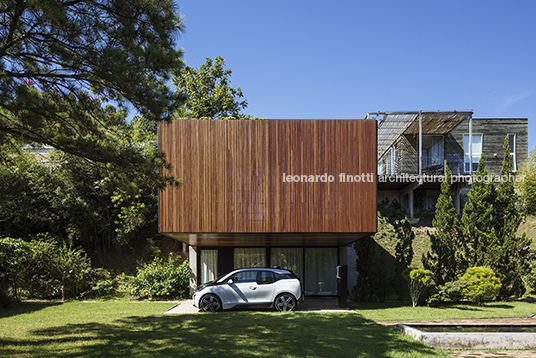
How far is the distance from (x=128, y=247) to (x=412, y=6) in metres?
15.2

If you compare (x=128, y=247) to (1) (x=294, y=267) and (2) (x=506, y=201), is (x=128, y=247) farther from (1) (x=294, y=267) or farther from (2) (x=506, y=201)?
(2) (x=506, y=201)

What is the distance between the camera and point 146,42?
679 cm

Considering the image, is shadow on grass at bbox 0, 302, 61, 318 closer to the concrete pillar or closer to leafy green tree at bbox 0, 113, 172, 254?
leafy green tree at bbox 0, 113, 172, 254

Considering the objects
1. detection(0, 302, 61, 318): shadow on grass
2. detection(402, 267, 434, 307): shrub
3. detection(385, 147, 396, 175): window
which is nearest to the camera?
detection(0, 302, 61, 318): shadow on grass

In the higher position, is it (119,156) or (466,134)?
(466,134)

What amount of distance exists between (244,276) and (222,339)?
4036mm

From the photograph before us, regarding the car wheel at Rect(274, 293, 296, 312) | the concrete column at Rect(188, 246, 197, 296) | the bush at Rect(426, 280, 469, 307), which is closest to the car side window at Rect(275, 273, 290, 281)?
the car wheel at Rect(274, 293, 296, 312)

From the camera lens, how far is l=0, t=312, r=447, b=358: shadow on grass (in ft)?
19.8

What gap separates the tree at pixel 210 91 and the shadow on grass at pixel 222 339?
47.3 feet

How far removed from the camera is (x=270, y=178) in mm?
10945

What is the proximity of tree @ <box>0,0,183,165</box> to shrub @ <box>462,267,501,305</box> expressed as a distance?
36.3 ft

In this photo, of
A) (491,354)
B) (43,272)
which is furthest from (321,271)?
(43,272)

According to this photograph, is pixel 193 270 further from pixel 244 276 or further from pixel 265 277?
pixel 265 277

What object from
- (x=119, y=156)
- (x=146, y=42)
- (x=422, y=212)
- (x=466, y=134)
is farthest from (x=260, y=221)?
(x=466, y=134)
